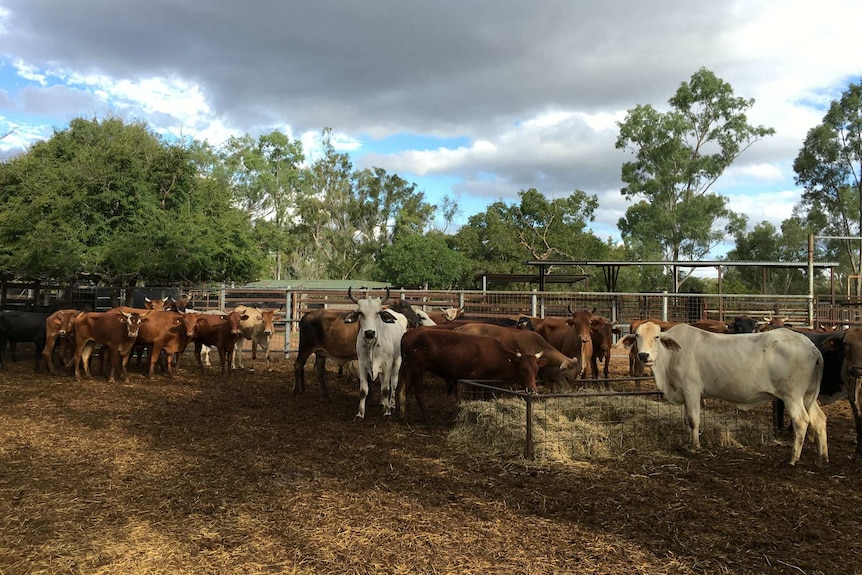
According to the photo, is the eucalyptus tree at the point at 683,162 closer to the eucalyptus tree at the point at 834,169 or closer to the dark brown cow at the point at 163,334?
the eucalyptus tree at the point at 834,169

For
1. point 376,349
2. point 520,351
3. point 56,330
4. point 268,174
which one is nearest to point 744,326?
point 520,351

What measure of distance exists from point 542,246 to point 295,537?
39.4m

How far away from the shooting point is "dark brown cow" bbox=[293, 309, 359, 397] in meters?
10.4

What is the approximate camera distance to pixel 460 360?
26.6 ft

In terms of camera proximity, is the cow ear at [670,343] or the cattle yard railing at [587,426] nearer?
the cattle yard railing at [587,426]

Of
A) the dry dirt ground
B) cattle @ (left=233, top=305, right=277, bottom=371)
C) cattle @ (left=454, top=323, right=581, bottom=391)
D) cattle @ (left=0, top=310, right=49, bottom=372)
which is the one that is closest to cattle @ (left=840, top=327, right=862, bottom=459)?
the dry dirt ground

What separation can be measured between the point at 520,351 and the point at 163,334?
792 cm

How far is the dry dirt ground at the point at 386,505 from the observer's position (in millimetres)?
4121

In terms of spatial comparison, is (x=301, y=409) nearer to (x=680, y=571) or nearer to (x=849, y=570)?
(x=680, y=571)

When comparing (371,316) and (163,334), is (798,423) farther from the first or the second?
(163,334)

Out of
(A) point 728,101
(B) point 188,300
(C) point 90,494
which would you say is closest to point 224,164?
(B) point 188,300

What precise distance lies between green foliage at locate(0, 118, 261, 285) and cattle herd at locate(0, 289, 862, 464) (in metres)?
2.90

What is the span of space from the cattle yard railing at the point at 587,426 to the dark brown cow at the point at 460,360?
0.37 metres

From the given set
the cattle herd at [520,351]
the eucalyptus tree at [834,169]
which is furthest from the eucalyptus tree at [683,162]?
the cattle herd at [520,351]
